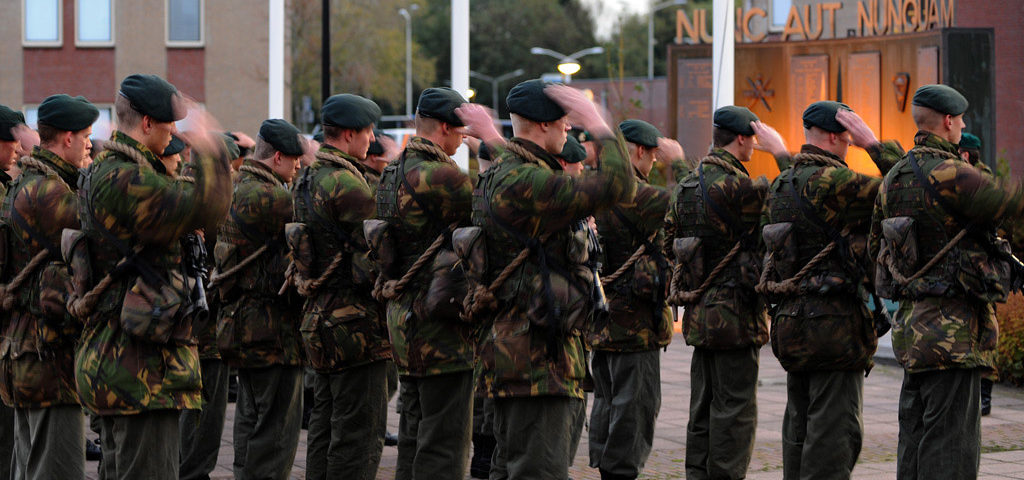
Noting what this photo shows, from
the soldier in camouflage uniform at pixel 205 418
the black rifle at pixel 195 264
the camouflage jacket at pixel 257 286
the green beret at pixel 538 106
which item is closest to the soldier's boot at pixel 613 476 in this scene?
the camouflage jacket at pixel 257 286

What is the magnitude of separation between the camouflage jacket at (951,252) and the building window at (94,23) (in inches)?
1118

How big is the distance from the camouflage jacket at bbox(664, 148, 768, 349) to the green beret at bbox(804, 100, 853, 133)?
58 cm

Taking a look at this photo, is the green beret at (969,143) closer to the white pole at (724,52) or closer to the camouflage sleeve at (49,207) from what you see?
the white pole at (724,52)

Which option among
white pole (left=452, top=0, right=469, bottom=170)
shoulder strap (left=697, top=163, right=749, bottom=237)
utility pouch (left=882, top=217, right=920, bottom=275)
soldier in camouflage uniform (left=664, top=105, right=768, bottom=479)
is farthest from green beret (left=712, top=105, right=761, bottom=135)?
white pole (left=452, top=0, right=469, bottom=170)

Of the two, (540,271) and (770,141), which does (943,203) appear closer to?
(770,141)

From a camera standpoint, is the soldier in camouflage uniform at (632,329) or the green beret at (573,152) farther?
the green beret at (573,152)

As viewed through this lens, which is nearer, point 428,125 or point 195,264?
point 195,264

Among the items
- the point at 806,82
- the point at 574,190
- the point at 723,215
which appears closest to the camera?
the point at 574,190

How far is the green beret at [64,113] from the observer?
22.5 ft

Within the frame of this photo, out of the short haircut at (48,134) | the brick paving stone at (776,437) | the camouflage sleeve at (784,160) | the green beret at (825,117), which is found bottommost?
the brick paving stone at (776,437)

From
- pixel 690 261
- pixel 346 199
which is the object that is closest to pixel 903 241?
pixel 690 261

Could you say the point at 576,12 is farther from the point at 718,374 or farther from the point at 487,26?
the point at 718,374

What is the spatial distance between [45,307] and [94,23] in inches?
1096

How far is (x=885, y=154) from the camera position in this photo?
7.87 meters
